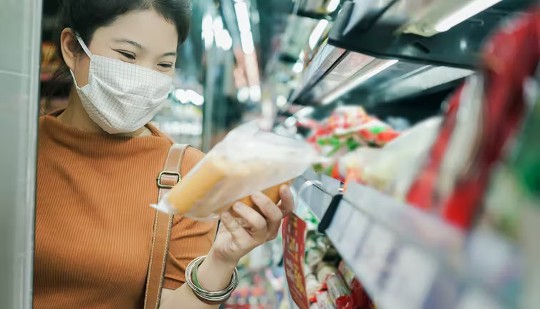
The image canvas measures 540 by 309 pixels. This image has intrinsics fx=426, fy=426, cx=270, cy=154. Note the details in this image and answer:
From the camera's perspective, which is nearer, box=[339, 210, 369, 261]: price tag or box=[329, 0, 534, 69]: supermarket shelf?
box=[339, 210, 369, 261]: price tag

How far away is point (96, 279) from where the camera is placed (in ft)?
3.85

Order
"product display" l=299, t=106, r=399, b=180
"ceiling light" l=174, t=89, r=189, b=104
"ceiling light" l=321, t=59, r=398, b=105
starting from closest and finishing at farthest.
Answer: "ceiling light" l=321, t=59, r=398, b=105 → "product display" l=299, t=106, r=399, b=180 → "ceiling light" l=174, t=89, r=189, b=104

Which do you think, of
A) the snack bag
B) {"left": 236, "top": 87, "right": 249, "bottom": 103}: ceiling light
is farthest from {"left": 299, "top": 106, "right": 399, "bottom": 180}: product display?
{"left": 236, "top": 87, "right": 249, "bottom": 103}: ceiling light

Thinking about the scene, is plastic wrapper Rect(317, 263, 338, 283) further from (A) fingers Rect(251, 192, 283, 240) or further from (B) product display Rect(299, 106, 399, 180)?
(A) fingers Rect(251, 192, 283, 240)

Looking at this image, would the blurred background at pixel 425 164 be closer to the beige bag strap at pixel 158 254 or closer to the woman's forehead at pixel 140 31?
the woman's forehead at pixel 140 31

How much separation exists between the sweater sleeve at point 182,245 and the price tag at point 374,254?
29.0 inches

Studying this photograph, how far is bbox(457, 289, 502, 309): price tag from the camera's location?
1.01 ft

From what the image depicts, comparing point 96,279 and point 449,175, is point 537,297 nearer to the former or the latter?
point 449,175

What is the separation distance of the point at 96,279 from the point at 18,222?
0.57m

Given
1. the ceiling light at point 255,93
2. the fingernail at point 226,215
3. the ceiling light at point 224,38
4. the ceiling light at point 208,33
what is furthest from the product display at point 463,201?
the ceiling light at point 255,93

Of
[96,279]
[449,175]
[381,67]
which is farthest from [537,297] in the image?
[381,67]

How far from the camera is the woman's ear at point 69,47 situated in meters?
1.20

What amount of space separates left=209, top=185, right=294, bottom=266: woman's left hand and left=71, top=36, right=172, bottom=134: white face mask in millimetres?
433

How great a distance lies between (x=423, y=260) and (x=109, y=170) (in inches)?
40.5
